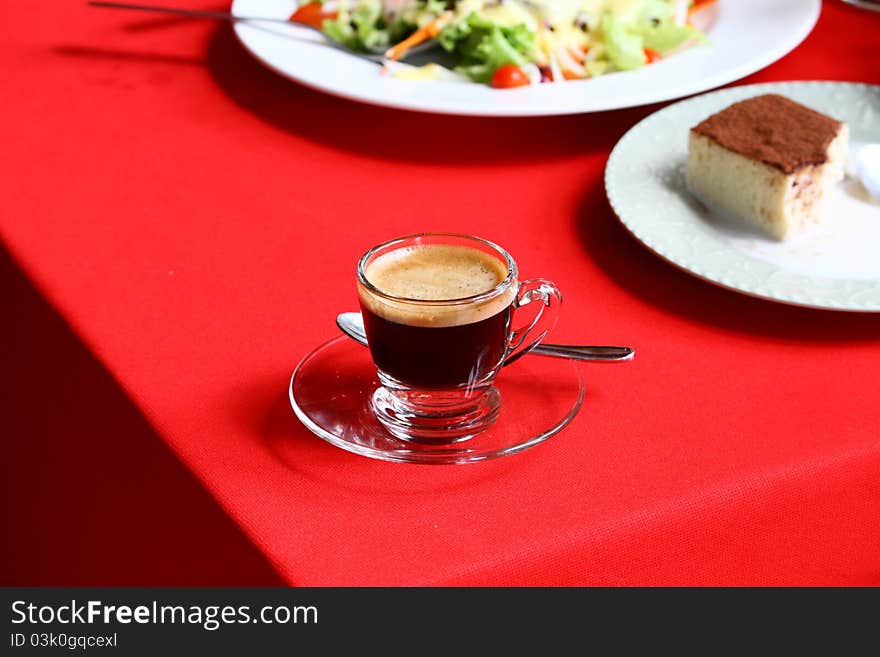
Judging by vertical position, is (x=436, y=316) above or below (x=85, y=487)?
above

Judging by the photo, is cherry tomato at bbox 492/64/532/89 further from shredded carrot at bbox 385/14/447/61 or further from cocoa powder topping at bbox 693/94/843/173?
cocoa powder topping at bbox 693/94/843/173

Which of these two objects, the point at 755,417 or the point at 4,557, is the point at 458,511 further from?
the point at 4,557

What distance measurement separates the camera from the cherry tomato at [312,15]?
1.70m

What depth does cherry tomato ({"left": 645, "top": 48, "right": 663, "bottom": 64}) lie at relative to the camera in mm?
1586

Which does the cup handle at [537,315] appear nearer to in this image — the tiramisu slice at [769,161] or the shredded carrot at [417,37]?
the tiramisu slice at [769,161]

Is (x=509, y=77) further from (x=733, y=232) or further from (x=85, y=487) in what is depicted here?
(x=85, y=487)

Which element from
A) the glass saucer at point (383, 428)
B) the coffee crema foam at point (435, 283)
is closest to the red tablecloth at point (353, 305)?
the glass saucer at point (383, 428)

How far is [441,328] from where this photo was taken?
2.75 feet

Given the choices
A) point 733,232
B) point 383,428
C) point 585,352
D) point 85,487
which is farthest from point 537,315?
point 85,487

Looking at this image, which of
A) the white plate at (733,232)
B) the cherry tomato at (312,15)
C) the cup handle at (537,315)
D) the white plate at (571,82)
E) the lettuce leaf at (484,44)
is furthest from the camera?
the cherry tomato at (312,15)

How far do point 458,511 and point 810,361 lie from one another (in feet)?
1.30

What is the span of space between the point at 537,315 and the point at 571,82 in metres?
0.64

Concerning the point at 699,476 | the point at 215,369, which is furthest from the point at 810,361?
the point at 215,369

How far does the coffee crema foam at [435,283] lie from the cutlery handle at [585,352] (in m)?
0.10
